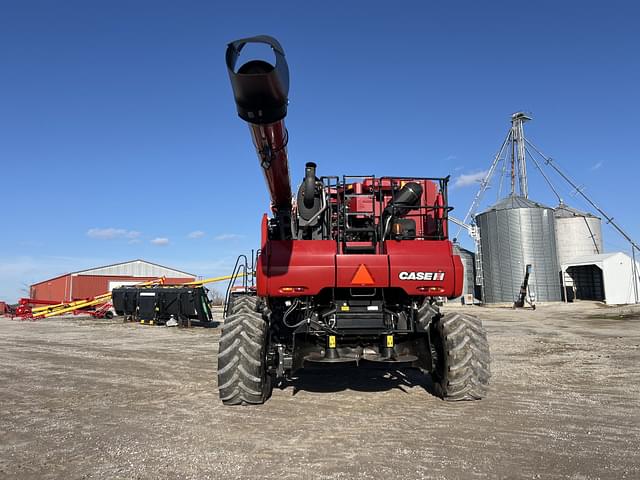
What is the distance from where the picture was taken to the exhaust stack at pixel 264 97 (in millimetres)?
4113

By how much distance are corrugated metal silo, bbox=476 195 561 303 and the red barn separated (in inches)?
1364

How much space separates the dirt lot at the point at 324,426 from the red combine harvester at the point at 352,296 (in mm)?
501

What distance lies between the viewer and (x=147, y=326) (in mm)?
23766

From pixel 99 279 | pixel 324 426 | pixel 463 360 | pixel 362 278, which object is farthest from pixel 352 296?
pixel 99 279

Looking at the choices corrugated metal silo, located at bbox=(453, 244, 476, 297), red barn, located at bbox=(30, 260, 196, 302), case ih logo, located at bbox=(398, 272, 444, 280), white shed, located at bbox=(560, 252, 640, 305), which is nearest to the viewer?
case ih logo, located at bbox=(398, 272, 444, 280)

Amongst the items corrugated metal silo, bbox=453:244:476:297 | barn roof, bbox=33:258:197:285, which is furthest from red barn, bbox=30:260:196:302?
corrugated metal silo, bbox=453:244:476:297

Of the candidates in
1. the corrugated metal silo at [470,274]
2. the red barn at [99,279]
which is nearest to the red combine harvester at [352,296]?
the corrugated metal silo at [470,274]

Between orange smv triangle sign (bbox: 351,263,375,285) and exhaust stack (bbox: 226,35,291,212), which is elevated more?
exhaust stack (bbox: 226,35,291,212)

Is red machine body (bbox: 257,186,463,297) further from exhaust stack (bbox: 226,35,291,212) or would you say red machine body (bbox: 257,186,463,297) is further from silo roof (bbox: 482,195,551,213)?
silo roof (bbox: 482,195,551,213)

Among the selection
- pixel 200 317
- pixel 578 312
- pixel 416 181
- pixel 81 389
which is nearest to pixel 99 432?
pixel 81 389

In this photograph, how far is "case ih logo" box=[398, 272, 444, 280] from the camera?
253 inches

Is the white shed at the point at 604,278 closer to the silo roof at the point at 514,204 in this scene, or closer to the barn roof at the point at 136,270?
the silo roof at the point at 514,204

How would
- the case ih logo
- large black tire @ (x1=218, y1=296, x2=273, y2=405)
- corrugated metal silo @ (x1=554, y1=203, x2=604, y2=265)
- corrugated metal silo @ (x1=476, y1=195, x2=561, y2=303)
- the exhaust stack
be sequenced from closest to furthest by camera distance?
the exhaust stack, large black tire @ (x1=218, y1=296, x2=273, y2=405), the case ih logo, corrugated metal silo @ (x1=476, y1=195, x2=561, y2=303), corrugated metal silo @ (x1=554, y1=203, x2=604, y2=265)

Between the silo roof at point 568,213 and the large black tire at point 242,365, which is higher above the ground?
the silo roof at point 568,213
